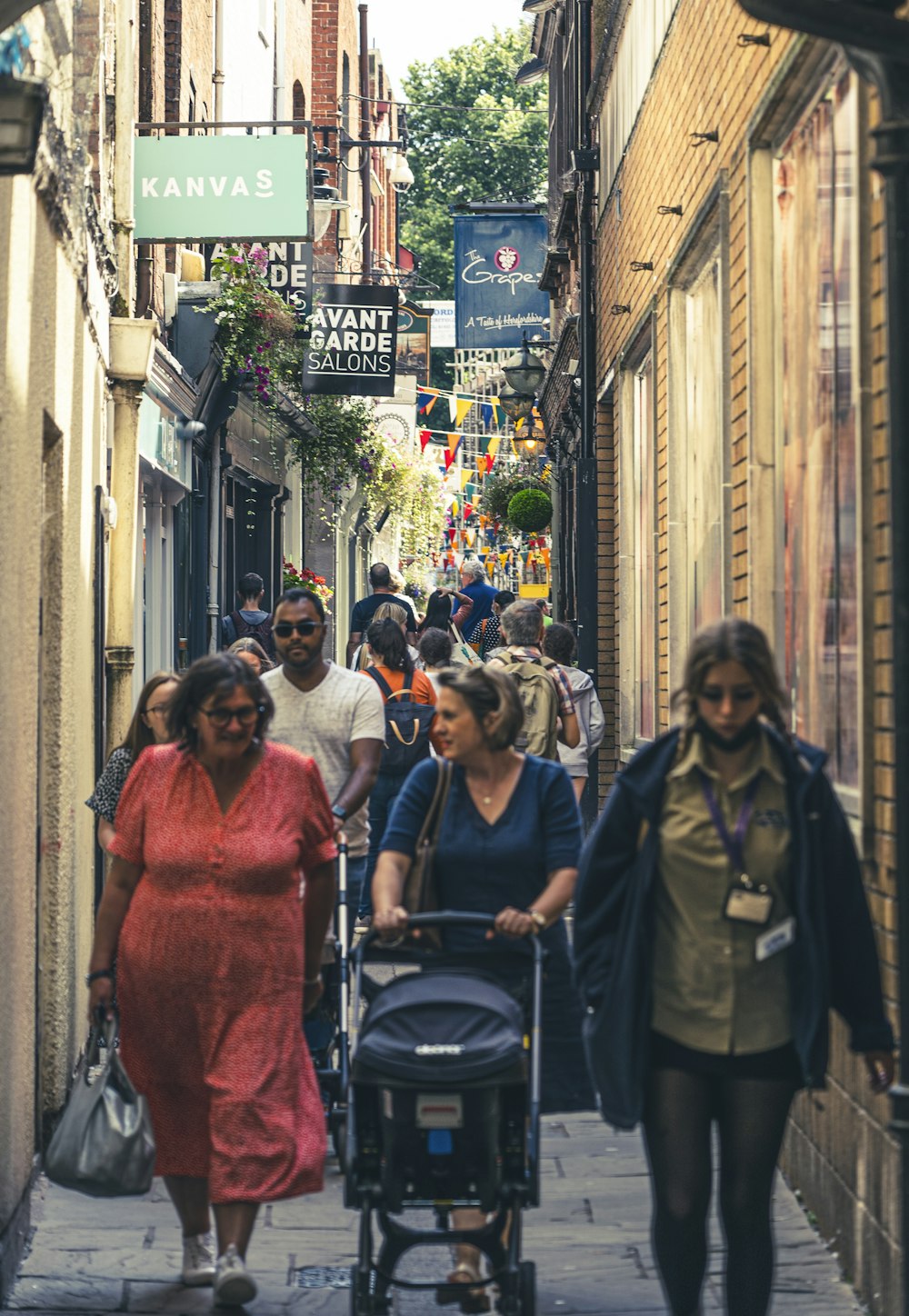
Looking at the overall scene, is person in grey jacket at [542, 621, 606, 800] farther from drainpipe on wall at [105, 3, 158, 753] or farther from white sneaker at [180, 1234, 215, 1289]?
white sneaker at [180, 1234, 215, 1289]

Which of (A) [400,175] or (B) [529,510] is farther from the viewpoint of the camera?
(A) [400,175]

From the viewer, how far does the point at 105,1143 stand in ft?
17.6

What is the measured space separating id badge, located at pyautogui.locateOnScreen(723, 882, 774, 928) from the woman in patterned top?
285cm

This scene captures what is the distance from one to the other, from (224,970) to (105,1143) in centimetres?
57

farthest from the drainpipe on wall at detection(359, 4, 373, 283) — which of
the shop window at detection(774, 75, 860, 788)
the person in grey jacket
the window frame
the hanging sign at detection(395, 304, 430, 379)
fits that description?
the shop window at detection(774, 75, 860, 788)

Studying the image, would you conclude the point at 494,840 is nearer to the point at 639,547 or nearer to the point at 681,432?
the point at 681,432

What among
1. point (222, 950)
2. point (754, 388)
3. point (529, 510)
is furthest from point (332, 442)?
point (222, 950)

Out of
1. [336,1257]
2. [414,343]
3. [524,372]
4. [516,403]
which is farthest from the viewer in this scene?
[414,343]

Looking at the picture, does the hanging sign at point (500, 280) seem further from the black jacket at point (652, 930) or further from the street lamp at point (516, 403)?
the black jacket at point (652, 930)

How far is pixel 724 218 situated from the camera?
318 inches

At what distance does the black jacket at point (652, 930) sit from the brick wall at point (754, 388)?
215 mm

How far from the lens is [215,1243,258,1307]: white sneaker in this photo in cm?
532

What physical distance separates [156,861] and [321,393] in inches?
557

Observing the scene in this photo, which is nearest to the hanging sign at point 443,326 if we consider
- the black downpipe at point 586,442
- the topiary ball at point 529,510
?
the topiary ball at point 529,510
